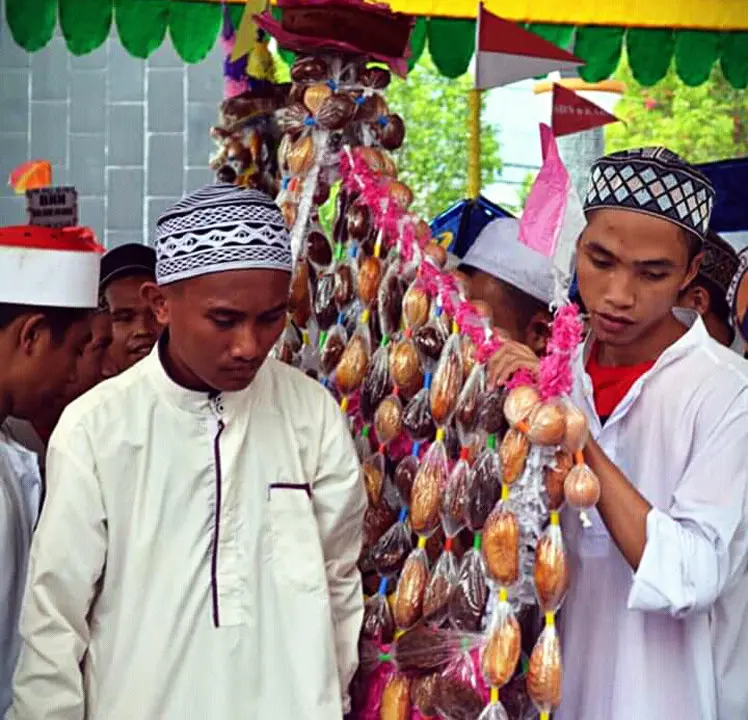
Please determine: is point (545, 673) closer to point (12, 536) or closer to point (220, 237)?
point (220, 237)

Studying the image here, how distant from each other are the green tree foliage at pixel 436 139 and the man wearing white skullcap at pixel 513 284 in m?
8.63

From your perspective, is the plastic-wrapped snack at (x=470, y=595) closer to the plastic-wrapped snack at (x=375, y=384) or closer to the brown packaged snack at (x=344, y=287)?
the plastic-wrapped snack at (x=375, y=384)

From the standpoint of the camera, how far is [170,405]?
2309mm

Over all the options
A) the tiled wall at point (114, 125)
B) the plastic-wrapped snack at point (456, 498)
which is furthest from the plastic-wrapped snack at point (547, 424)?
the tiled wall at point (114, 125)

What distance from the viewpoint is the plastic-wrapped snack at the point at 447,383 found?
2.39 m

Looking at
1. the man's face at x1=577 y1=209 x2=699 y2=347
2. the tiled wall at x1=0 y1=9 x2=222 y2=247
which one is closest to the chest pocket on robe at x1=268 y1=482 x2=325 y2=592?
the man's face at x1=577 y1=209 x2=699 y2=347

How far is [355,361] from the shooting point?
8.83 ft

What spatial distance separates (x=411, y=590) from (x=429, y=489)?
0.58ft

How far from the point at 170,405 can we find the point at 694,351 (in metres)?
0.88

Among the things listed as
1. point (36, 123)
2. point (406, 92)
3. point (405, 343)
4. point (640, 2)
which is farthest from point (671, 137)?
point (405, 343)

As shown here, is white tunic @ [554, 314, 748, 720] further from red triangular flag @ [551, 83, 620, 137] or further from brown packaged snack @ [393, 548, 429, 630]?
red triangular flag @ [551, 83, 620, 137]

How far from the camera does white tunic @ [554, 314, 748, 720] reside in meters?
2.18

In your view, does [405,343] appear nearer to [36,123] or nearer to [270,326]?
[270,326]

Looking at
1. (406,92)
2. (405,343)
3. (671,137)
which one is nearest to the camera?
(405,343)
